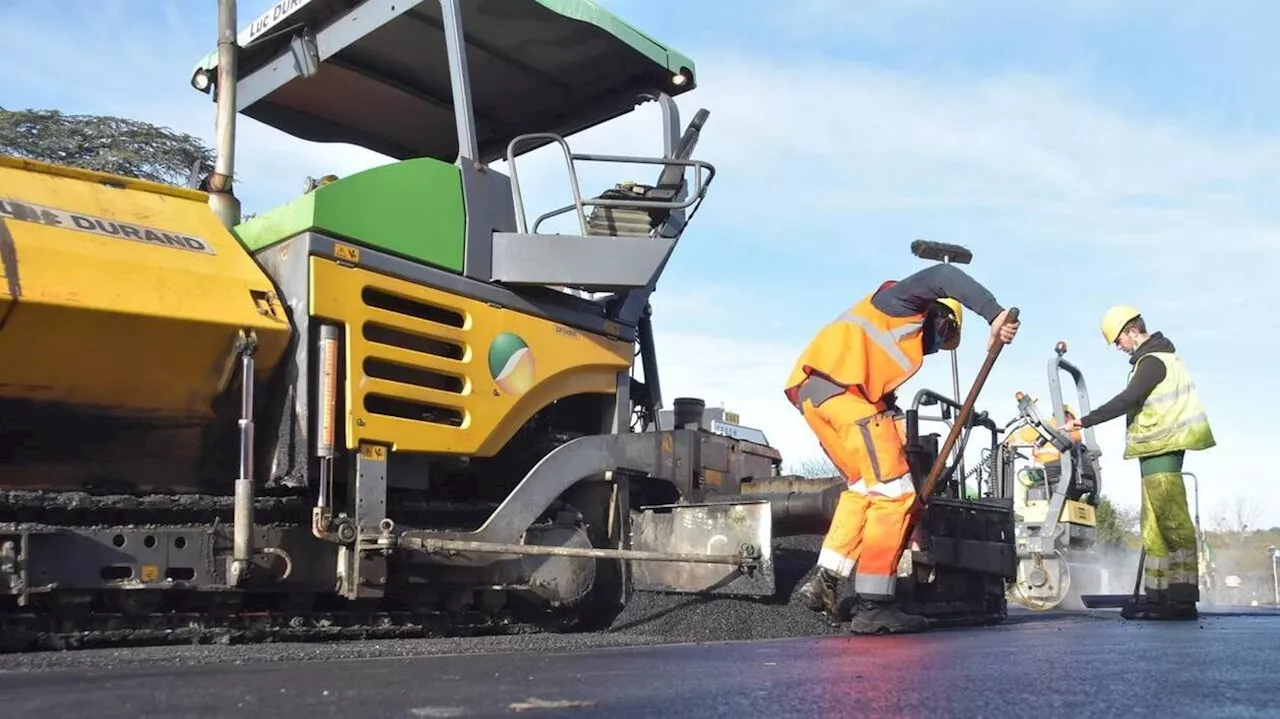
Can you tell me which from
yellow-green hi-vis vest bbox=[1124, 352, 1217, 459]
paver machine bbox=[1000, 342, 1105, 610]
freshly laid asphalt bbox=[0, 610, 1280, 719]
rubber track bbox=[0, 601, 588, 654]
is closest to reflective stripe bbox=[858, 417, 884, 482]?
freshly laid asphalt bbox=[0, 610, 1280, 719]

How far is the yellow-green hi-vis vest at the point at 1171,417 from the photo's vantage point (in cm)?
577

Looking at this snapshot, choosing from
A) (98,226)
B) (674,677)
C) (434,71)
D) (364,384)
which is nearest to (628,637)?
(364,384)

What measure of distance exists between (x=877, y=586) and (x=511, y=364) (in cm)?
173

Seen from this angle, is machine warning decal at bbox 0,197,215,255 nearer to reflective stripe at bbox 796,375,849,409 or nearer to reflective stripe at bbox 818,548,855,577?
reflective stripe at bbox 796,375,849,409

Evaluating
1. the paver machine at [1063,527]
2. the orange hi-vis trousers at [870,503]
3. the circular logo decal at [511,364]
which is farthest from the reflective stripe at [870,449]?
the paver machine at [1063,527]

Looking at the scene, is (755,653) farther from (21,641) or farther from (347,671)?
(21,641)

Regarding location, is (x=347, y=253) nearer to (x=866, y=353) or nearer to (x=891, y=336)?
(x=866, y=353)

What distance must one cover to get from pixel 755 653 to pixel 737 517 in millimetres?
1246

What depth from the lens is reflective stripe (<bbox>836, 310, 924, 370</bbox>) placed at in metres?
4.92

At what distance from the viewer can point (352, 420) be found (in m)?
4.10

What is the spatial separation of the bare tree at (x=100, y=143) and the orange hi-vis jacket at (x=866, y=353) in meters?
19.0

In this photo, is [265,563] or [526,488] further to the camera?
[526,488]

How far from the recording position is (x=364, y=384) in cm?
414

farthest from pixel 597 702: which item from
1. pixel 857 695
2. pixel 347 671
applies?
pixel 347 671
